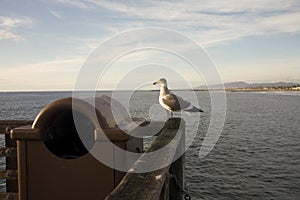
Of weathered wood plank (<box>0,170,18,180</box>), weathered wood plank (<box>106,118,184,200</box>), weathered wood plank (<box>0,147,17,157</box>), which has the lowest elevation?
weathered wood plank (<box>0,170,18,180</box>)

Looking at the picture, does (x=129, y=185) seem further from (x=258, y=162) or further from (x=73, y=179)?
(x=258, y=162)

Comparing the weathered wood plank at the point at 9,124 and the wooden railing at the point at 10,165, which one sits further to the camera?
the weathered wood plank at the point at 9,124

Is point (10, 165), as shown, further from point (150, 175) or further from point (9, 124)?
point (150, 175)

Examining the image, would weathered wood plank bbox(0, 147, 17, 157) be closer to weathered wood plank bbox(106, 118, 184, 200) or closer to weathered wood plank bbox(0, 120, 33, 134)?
weathered wood plank bbox(0, 120, 33, 134)

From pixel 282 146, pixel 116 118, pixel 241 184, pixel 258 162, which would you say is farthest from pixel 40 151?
pixel 282 146

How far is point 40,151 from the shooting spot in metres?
3.09

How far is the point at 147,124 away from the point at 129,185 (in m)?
2.35

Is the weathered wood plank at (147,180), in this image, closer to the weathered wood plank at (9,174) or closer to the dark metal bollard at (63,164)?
the dark metal bollard at (63,164)

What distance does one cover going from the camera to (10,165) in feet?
12.3

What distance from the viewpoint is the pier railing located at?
182 centimetres

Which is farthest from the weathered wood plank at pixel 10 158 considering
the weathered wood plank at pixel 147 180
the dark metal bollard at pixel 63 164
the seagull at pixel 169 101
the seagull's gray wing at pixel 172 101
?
the seagull's gray wing at pixel 172 101

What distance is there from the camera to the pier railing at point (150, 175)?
1.82 meters

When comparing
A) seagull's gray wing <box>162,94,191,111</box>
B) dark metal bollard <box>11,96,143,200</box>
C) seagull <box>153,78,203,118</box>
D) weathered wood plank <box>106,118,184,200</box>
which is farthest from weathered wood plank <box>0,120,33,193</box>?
seagull's gray wing <box>162,94,191,111</box>

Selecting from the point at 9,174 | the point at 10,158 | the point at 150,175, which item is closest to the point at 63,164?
the point at 9,174
